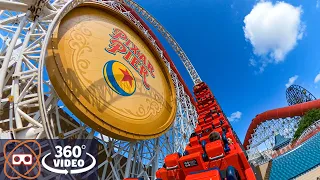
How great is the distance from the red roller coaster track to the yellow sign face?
86.2 feet

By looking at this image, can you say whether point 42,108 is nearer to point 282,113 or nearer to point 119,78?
point 119,78

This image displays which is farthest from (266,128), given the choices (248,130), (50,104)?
(50,104)

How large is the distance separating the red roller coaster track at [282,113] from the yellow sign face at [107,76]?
26271 mm

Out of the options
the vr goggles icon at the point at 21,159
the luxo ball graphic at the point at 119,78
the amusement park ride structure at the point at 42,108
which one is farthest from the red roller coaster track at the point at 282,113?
the vr goggles icon at the point at 21,159

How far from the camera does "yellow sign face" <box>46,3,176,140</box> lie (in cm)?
769

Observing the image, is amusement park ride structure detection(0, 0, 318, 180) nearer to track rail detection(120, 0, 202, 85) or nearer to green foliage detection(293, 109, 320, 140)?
track rail detection(120, 0, 202, 85)

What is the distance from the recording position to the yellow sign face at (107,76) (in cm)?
769

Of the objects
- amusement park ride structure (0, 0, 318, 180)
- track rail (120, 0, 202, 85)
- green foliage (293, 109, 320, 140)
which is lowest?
amusement park ride structure (0, 0, 318, 180)

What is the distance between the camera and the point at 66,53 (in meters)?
8.39

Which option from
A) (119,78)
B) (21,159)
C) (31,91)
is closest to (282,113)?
(119,78)

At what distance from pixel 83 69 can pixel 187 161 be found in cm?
528

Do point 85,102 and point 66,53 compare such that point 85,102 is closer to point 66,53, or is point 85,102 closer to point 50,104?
point 50,104

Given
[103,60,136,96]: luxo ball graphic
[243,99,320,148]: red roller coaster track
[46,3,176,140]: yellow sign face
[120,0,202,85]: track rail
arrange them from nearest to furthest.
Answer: [46,3,176,140]: yellow sign face
[103,60,136,96]: luxo ball graphic
[120,0,202,85]: track rail
[243,99,320,148]: red roller coaster track

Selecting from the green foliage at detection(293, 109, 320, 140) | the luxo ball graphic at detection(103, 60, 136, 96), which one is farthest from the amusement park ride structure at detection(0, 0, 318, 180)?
the green foliage at detection(293, 109, 320, 140)
